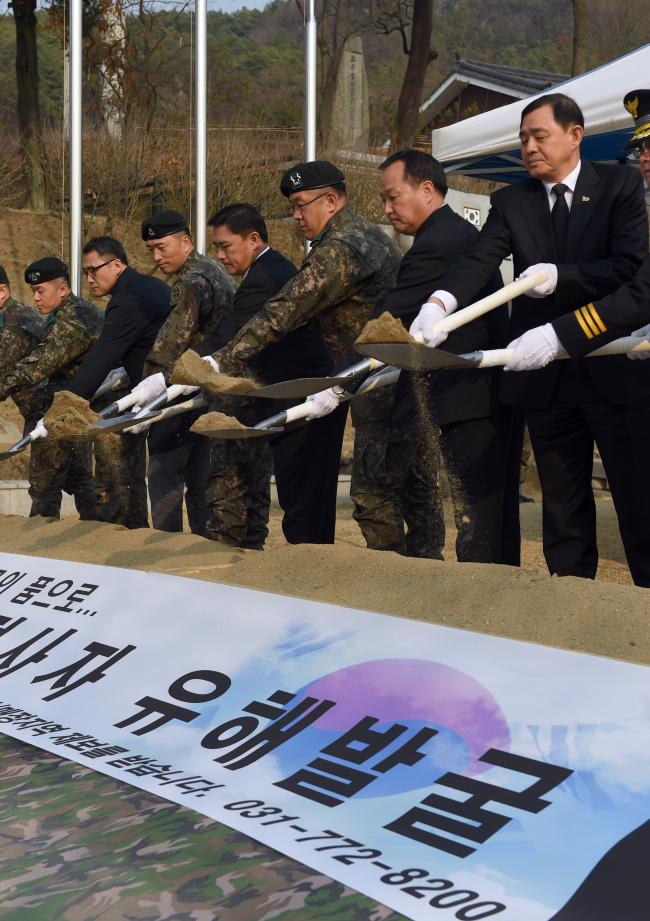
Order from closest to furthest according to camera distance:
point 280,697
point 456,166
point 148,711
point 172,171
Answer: point 280,697 → point 148,711 → point 456,166 → point 172,171

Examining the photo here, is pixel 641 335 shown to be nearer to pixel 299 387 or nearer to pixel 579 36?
pixel 299 387

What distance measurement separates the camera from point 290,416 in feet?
13.6

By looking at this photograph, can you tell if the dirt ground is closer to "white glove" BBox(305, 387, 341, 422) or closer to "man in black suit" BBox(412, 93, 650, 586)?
"man in black suit" BBox(412, 93, 650, 586)

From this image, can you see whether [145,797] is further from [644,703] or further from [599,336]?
[599,336]

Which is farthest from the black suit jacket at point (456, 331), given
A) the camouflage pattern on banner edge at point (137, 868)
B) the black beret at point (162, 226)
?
the camouflage pattern on banner edge at point (137, 868)

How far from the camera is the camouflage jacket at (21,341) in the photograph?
6.35 metres

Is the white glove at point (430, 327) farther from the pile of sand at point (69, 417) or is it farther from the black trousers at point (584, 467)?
the pile of sand at point (69, 417)

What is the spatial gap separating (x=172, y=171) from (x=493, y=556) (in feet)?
40.3

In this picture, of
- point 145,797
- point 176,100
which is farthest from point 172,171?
point 145,797

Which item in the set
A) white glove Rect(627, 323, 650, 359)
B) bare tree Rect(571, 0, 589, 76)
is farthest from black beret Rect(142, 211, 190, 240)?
bare tree Rect(571, 0, 589, 76)

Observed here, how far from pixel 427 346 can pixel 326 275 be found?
1.02 meters

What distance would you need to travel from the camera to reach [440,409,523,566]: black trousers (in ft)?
12.4

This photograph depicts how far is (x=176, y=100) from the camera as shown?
20406 mm

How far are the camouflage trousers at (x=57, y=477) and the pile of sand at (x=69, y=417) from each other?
1244 mm
